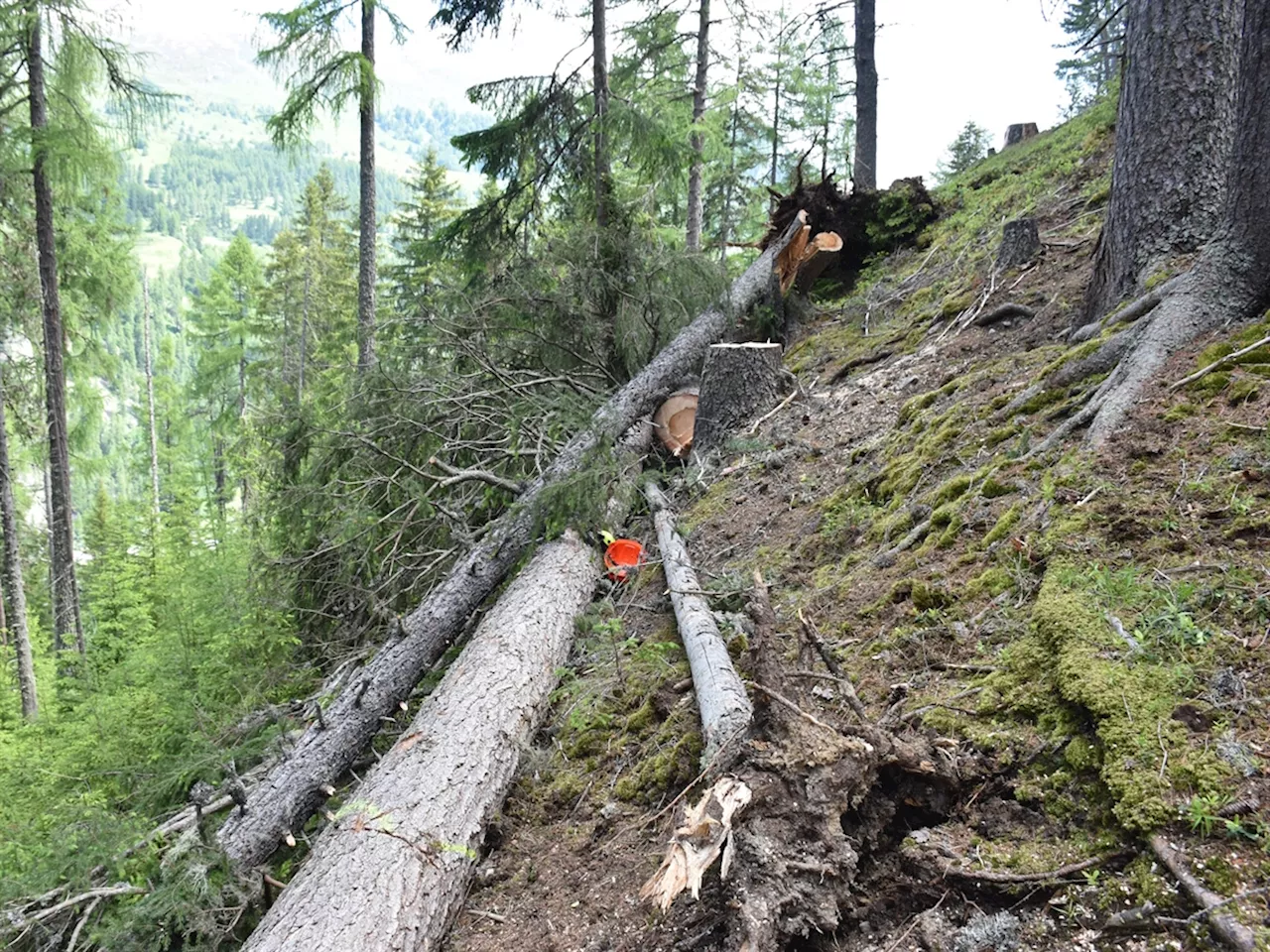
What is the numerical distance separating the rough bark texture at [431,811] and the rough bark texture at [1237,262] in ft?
10.7

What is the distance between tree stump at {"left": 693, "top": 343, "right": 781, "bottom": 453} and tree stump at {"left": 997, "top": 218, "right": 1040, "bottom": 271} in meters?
2.43

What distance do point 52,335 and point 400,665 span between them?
968 centimetres

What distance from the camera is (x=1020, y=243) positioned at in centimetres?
649

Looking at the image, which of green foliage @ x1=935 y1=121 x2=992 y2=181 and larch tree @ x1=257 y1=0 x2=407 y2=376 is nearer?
larch tree @ x1=257 y1=0 x2=407 y2=376

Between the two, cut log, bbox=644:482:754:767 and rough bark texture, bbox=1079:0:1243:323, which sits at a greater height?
rough bark texture, bbox=1079:0:1243:323

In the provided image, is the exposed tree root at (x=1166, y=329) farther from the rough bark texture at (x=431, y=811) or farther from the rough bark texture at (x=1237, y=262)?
the rough bark texture at (x=431, y=811)

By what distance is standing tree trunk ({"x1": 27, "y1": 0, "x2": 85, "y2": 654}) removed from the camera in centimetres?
995

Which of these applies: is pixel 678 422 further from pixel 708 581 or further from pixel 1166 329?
pixel 1166 329

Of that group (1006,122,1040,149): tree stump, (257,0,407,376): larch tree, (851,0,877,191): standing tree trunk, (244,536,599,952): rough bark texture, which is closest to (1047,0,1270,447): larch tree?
(244,536,599,952): rough bark texture

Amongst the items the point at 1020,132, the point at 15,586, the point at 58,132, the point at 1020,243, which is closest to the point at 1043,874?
the point at 1020,243

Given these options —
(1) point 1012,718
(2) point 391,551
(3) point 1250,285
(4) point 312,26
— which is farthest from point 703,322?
(4) point 312,26

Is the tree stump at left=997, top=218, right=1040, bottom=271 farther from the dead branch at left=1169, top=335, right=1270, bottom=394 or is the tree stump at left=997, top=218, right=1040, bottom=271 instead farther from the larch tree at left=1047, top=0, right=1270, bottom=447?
the dead branch at left=1169, top=335, right=1270, bottom=394

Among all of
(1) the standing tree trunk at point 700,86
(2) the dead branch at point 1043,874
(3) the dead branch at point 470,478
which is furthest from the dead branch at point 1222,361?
(1) the standing tree trunk at point 700,86

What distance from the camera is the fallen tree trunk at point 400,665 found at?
11.6 feet
